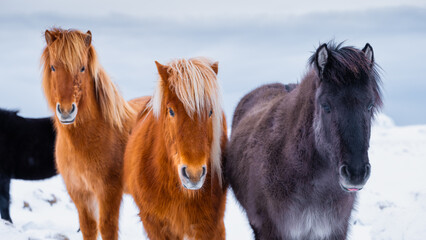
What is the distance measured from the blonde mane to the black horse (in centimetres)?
273

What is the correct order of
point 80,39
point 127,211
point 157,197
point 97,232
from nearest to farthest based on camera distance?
point 157,197 < point 80,39 < point 97,232 < point 127,211

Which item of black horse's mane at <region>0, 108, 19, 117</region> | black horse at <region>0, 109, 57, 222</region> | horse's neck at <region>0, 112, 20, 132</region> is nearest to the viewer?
black horse at <region>0, 109, 57, 222</region>

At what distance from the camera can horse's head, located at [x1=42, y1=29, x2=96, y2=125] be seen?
386 cm

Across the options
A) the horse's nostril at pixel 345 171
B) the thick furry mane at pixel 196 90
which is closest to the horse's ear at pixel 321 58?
the horse's nostril at pixel 345 171

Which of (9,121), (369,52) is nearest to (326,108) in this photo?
(369,52)

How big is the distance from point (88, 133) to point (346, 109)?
2806 millimetres

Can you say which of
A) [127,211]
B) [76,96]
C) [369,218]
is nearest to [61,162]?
[76,96]

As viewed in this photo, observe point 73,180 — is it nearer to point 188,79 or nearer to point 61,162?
point 61,162

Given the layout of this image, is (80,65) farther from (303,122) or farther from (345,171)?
(345,171)

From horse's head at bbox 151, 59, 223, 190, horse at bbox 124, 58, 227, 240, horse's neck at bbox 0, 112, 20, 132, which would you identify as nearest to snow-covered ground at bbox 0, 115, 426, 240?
horse at bbox 124, 58, 227, 240

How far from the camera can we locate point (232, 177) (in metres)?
3.65

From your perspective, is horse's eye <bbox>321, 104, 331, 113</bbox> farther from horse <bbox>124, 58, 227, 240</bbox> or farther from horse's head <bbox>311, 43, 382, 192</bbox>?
horse <bbox>124, 58, 227, 240</bbox>

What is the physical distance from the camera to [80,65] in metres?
4.12

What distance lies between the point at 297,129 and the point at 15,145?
219 inches
